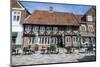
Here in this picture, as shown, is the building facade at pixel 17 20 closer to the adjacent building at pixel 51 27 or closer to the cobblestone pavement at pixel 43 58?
the adjacent building at pixel 51 27

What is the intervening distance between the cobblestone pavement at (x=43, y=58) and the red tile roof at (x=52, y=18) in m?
0.43

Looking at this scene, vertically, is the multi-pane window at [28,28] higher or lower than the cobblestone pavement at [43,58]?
higher

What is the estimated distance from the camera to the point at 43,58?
8.46 feet

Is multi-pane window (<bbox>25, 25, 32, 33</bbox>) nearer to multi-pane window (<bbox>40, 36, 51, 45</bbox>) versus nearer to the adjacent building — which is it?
the adjacent building

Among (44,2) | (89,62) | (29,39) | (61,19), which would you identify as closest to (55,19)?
(61,19)

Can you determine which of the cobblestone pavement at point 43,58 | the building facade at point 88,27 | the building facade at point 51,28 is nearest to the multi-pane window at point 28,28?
the building facade at point 51,28

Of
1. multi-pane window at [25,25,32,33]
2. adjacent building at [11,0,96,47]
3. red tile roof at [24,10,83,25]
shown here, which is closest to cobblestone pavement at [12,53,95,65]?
adjacent building at [11,0,96,47]

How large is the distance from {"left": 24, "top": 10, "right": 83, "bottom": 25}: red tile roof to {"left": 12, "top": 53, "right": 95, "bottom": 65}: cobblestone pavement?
1.41ft

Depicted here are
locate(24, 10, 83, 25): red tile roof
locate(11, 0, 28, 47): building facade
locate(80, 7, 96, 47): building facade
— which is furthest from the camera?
locate(80, 7, 96, 47): building facade

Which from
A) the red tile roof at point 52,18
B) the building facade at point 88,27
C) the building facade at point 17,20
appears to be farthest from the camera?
the building facade at point 88,27

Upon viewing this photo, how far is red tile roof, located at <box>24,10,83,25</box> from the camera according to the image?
8.37ft

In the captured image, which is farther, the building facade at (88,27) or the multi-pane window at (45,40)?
the building facade at (88,27)

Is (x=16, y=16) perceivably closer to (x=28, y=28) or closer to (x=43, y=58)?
(x=28, y=28)

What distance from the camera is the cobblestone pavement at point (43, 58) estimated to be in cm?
246
